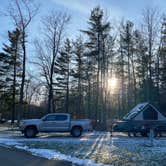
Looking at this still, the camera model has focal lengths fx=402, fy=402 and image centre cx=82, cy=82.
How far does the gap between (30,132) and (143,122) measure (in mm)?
8606

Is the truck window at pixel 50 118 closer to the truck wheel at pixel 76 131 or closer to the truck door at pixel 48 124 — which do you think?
the truck door at pixel 48 124

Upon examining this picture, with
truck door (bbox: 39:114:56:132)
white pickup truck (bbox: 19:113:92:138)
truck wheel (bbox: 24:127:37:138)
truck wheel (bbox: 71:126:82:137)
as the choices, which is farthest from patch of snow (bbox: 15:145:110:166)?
truck wheel (bbox: 71:126:82:137)

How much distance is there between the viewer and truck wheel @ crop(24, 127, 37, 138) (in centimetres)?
2920

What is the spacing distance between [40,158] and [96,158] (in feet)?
7.81

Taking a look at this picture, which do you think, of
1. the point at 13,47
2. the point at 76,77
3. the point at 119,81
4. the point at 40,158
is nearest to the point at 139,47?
the point at 119,81

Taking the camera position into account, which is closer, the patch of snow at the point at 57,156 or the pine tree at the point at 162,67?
the patch of snow at the point at 57,156

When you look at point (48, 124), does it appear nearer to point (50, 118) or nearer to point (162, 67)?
point (50, 118)

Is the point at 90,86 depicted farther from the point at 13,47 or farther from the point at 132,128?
the point at 132,128

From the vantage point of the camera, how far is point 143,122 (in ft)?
101

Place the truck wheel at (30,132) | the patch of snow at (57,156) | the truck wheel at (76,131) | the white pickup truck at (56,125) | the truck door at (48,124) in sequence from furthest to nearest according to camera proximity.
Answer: the truck wheel at (76,131) < the truck door at (48,124) < the white pickup truck at (56,125) < the truck wheel at (30,132) < the patch of snow at (57,156)

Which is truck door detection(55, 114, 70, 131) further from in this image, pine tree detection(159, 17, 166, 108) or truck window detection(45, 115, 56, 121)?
pine tree detection(159, 17, 166, 108)

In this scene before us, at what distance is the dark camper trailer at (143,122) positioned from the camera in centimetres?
3025

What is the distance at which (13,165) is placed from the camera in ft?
45.9

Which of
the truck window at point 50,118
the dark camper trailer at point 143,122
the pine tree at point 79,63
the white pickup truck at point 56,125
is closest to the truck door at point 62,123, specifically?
the white pickup truck at point 56,125
